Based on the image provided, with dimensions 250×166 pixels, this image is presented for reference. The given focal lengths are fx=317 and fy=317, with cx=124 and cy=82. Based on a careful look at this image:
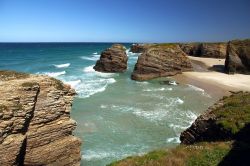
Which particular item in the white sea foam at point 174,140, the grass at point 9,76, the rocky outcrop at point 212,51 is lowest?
the white sea foam at point 174,140

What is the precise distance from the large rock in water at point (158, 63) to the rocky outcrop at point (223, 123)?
36248 millimetres

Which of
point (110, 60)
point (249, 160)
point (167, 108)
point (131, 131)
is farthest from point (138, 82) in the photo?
point (249, 160)

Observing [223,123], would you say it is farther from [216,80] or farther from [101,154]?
[216,80]

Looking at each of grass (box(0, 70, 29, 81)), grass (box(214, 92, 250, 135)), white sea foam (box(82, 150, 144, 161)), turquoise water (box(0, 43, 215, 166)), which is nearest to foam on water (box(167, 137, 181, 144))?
turquoise water (box(0, 43, 215, 166))

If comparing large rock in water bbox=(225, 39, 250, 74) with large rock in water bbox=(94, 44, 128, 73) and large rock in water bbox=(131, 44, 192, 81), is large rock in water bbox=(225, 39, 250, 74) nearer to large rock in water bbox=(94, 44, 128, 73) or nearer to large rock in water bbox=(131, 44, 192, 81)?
large rock in water bbox=(131, 44, 192, 81)

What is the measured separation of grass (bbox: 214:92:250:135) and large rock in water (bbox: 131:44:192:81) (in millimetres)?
36935

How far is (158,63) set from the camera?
200ft

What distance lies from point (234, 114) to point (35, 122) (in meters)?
12.2

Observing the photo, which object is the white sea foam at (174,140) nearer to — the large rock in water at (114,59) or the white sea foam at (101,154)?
the white sea foam at (101,154)

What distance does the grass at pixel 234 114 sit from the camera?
19.0m

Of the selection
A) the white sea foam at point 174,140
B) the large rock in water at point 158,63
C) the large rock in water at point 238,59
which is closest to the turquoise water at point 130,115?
the white sea foam at point 174,140

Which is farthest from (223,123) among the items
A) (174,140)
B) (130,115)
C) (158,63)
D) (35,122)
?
(158,63)

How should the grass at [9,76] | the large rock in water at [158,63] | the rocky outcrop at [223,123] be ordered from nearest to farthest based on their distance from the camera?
1. the grass at [9,76]
2. the rocky outcrop at [223,123]
3. the large rock in water at [158,63]

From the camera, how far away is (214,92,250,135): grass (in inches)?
749
